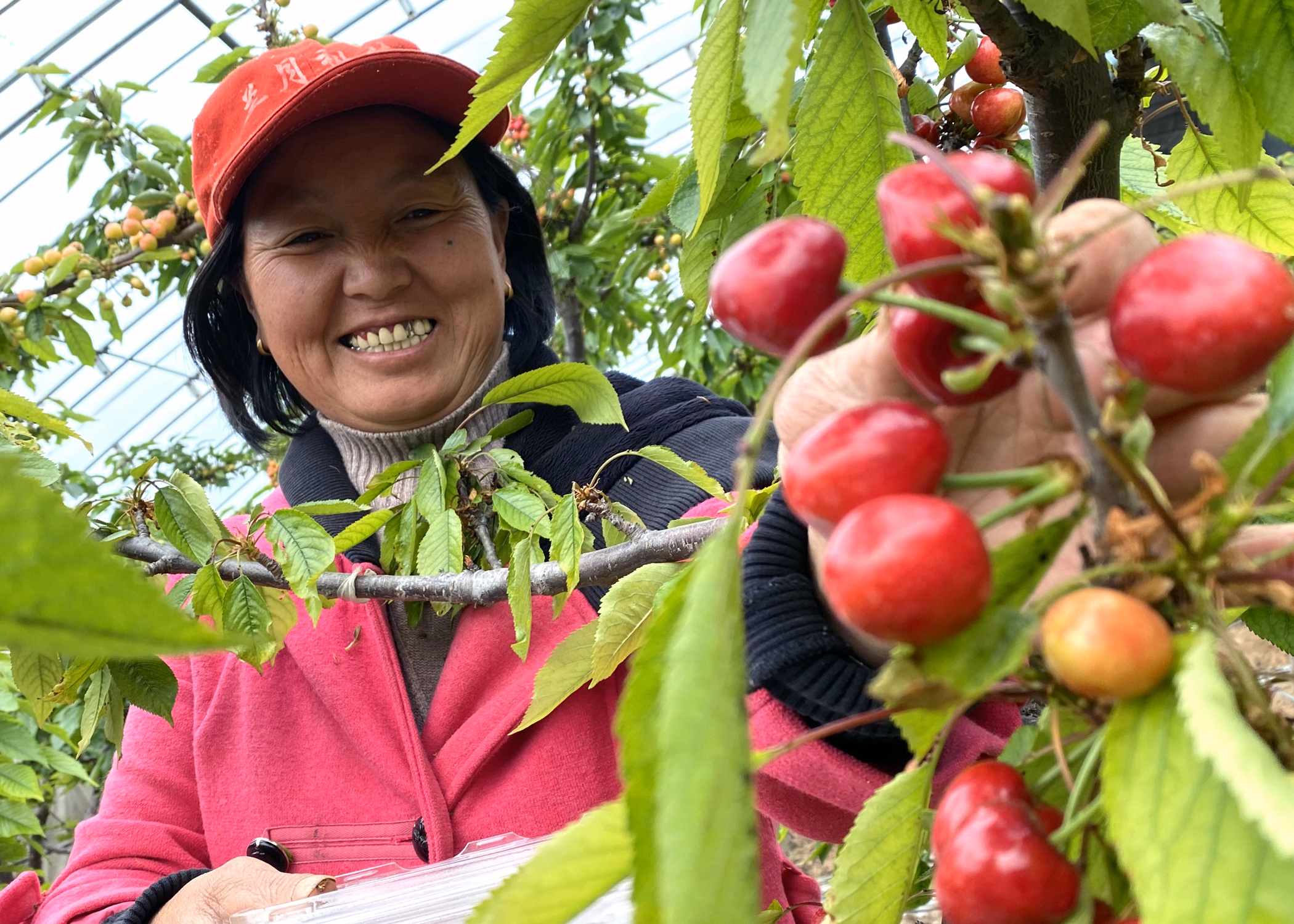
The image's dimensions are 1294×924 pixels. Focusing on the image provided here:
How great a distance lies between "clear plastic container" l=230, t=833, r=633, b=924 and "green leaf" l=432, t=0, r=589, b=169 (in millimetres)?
609

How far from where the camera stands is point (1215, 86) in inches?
25.6

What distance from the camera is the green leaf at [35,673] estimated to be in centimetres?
118

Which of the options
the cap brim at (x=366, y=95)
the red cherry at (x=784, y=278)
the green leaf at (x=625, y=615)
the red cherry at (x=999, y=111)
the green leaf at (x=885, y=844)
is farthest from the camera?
the cap brim at (x=366, y=95)

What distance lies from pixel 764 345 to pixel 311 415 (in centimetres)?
181

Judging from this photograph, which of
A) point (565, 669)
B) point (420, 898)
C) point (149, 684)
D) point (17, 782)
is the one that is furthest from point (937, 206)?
point (17, 782)

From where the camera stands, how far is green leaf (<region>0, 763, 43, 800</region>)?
229 centimetres

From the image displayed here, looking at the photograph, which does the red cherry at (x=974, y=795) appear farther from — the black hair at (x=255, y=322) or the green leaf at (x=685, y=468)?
the black hair at (x=255, y=322)

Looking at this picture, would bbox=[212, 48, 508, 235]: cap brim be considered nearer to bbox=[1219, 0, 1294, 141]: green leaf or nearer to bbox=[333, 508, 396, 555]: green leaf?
bbox=[333, 508, 396, 555]: green leaf

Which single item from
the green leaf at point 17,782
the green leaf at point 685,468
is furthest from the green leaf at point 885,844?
the green leaf at point 17,782

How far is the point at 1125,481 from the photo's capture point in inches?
13.9

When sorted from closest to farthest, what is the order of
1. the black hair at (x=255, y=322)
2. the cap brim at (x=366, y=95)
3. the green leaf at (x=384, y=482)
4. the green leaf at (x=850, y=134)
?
the green leaf at (x=850, y=134)
the green leaf at (x=384, y=482)
the cap brim at (x=366, y=95)
the black hair at (x=255, y=322)

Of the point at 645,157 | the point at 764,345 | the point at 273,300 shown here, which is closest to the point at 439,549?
the point at 273,300

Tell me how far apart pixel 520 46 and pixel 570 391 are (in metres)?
0.69

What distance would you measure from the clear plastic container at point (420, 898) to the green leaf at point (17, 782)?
4.88ft
